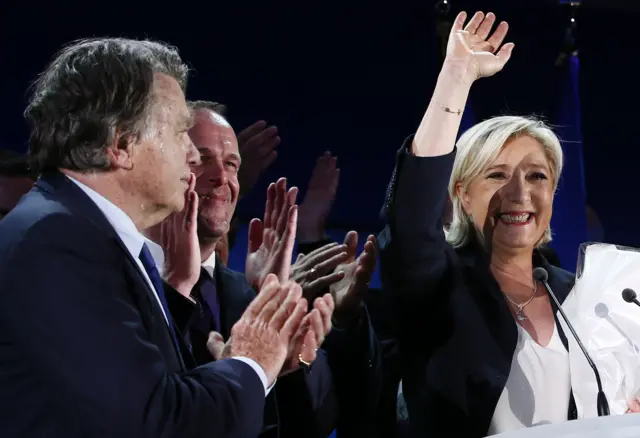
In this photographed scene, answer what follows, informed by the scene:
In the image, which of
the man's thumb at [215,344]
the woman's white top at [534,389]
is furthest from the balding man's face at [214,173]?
the woman's white top at [534,389]

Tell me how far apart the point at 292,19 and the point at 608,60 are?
1419 mm

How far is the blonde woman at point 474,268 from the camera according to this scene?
154cm

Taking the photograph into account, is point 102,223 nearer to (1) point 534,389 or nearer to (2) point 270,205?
(2) point 270,205

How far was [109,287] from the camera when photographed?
107 cm

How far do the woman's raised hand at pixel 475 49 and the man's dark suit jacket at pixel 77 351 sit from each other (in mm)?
785

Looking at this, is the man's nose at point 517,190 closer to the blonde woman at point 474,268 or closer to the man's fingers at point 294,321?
the blonde woman at point 474,268

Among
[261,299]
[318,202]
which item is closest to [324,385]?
[261,299]

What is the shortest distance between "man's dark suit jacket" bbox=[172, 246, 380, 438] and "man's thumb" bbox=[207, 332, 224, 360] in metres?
0.07

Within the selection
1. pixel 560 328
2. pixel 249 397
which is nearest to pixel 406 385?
pixel 560 328

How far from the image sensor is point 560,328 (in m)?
1.63

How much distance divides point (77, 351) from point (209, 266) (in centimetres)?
75

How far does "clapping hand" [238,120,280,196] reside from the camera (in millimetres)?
2467

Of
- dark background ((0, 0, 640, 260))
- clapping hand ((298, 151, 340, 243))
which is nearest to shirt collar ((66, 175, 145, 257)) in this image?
clapping hand ((298, 151, 340, 243))

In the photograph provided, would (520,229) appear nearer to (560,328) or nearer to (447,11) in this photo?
(560,328)
